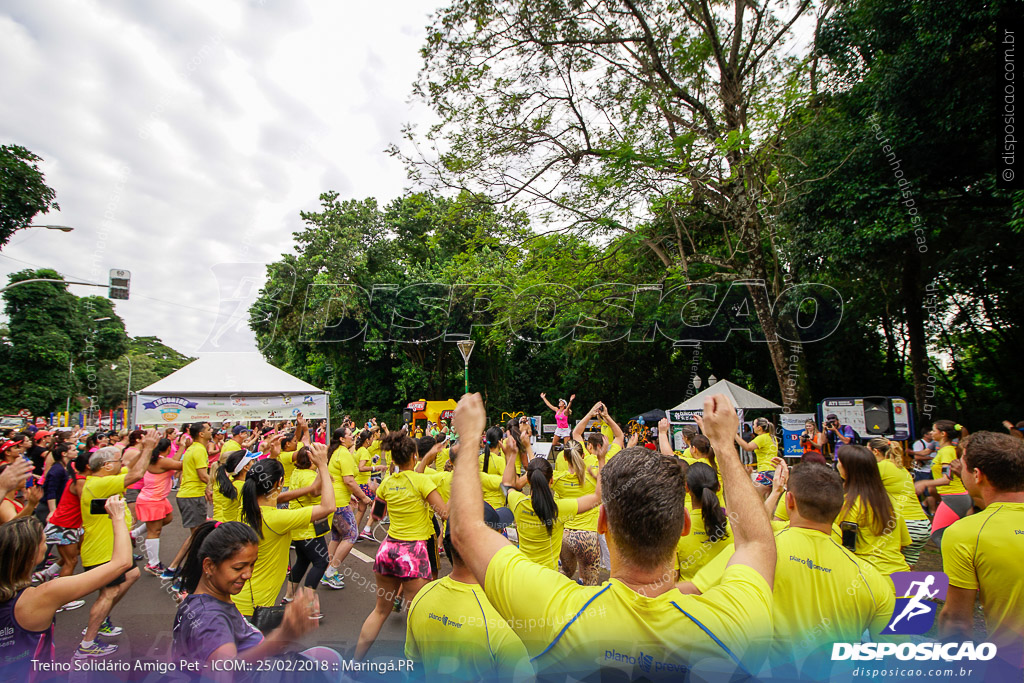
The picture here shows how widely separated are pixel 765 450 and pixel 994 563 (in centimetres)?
562

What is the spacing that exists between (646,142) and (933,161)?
598cm

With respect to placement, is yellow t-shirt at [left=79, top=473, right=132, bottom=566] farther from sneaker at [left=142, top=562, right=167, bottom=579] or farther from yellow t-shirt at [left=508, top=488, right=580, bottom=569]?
yellow t-shirt at [left=508, top=488, right=580, bottom=569]

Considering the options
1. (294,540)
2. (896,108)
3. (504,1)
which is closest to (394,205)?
(504,1)

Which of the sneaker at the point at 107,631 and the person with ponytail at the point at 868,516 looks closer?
the person with ponytail at the point at 868,516

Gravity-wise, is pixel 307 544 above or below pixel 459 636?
below

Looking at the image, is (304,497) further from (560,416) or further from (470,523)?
(470,523)

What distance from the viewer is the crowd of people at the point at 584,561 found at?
1300mm

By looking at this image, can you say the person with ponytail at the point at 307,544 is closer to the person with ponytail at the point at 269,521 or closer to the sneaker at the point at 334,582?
the sneaker at the point at 334,582

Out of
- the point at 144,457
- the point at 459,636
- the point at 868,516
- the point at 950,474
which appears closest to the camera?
the point at 459,636

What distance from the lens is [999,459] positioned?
2.59 metres

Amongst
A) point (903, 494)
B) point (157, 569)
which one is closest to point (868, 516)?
point (903, 494)

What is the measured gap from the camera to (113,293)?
1052 cm

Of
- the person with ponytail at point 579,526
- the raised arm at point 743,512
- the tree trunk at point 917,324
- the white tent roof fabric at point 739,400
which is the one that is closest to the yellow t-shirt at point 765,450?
the person with ponytail at point 579,526

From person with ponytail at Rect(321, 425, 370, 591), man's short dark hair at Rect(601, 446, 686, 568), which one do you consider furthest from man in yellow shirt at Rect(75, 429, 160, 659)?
man's short dark hair at Rect(601, 446, 686, 568)
